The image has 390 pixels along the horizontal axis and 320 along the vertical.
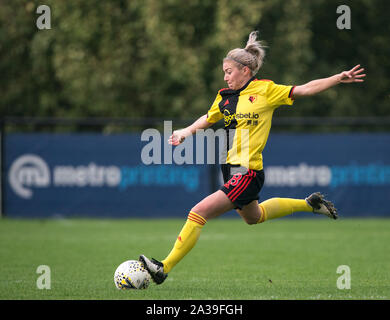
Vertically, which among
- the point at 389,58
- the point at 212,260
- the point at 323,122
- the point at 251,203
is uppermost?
the point at 389,58

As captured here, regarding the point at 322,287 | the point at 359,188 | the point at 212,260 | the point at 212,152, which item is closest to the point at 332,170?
the point at 359,188

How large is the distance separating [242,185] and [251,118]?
2.23 feet

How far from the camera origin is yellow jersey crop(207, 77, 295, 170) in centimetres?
690

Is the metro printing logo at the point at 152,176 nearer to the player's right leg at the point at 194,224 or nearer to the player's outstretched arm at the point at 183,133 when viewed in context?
the player's outstretched arm at the point at 183,133

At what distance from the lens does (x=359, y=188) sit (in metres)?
16.7

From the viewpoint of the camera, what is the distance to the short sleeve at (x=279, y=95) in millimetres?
6863

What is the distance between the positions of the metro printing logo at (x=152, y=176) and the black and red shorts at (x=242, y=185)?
9.77 metres

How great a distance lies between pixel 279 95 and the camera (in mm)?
6898

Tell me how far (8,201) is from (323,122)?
25.9ft

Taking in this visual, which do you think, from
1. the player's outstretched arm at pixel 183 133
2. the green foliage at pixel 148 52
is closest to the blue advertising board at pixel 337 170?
the green foliage at pixel 148 52

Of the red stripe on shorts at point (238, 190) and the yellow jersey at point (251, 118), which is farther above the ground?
the yellow jersey at point (251, 118)

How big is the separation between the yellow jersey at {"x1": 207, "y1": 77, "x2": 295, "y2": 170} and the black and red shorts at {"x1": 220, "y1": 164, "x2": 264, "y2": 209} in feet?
0.23
